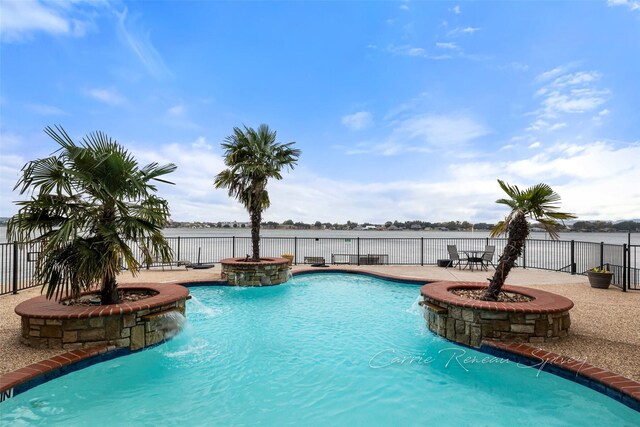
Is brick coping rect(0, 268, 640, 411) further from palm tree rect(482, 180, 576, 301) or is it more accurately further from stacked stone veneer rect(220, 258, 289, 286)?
stacked stone veneer rect(220, 258, 289, 286)

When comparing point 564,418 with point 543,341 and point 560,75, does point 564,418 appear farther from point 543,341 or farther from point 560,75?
point 560,75

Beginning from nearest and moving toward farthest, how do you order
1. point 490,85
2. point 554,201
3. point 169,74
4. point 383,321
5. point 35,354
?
point 35,354 < point 554,201 < point 383,321 < point 169,74 < point 490,85

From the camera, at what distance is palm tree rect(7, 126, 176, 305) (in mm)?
4211

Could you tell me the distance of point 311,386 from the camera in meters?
3.68

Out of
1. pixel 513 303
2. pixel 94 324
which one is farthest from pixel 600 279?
pixel 94 324

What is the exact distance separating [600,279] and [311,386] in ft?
29.7

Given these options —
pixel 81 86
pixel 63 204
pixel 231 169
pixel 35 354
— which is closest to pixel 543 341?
pixel 35 354

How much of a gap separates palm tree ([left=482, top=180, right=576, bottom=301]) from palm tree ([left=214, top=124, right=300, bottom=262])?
7246mm

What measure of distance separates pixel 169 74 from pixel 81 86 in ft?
7.52

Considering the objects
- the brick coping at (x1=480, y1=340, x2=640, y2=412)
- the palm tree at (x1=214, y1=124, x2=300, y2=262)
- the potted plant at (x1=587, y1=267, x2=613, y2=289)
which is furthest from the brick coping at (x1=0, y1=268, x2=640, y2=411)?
the palm tree at (x1=214, y1=124, x2=300, y2=262)

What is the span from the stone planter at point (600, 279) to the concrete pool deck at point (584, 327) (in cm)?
17

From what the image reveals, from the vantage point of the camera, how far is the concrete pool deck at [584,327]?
3.78m

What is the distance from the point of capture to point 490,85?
10172 millimetres

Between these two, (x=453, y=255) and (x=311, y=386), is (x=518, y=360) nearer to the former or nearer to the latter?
(x=311, y=386)
